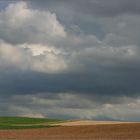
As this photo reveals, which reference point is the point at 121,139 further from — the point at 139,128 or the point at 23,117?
the point at 23,117

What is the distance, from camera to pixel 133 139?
174 feet

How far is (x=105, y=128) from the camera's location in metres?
72.4

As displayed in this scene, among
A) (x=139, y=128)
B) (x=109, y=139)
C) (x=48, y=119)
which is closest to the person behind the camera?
(x=109, y=139)

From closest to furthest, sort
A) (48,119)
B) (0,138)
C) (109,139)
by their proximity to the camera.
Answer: (109,139)
(0,138)
(48,119)

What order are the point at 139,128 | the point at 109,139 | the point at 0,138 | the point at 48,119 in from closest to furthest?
1. the point at 109,139
2. the point at 0,138
3. the point at 139,128
4. the point at 48,119

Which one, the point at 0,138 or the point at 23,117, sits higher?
the point at 23,117

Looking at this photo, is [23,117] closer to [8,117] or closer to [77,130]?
[8,117]

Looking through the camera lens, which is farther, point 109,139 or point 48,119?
point 48,119

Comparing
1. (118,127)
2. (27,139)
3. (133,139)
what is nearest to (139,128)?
(118,127)

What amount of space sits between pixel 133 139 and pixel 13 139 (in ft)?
46.8

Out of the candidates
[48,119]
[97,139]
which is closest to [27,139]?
[97,139]

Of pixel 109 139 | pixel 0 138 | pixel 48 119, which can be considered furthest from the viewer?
pixel 48 119

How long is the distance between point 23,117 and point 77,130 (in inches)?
2186

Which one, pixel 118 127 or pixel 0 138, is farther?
pixel 118 127
